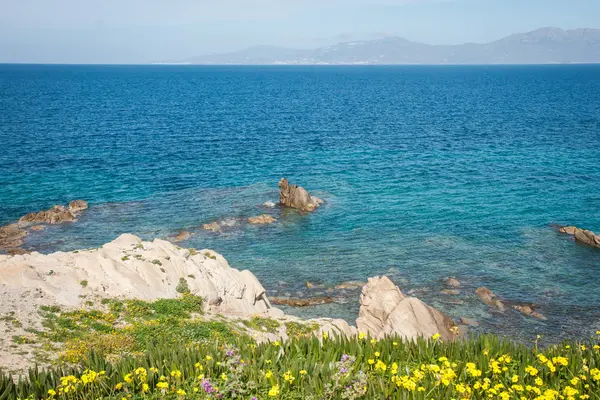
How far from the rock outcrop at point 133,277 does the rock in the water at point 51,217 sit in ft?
74.2

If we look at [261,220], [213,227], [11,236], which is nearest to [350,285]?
[261,220]

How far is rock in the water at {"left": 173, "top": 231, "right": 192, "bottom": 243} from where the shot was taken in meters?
52.0

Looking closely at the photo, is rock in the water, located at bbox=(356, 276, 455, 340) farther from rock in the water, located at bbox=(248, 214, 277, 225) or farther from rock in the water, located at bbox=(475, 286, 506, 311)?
rock in the water, located at bbox=(248, 214, 277, 225)

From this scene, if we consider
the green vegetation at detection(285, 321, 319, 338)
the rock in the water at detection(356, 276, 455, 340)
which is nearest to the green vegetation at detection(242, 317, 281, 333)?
the green vegetation at detection(285, 321, 319, 338)

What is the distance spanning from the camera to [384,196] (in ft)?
213

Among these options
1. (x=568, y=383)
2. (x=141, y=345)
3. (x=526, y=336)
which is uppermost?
(x=568, y=383)

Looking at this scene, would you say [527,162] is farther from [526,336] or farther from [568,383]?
[568,383]

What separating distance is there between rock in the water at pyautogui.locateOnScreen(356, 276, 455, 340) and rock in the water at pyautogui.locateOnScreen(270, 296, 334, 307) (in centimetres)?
469

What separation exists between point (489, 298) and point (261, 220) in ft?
81.8

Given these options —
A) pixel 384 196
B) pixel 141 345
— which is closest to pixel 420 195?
pixel 384 196

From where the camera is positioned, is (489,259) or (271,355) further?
(489,259)

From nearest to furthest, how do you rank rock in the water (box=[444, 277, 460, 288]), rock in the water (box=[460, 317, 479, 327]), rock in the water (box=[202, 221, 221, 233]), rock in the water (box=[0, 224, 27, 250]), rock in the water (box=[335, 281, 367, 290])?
rock in the water (box=[460, 317, 479, 327]) → rock in the water (box=[335, 281, 367, 290]) → rock in the water (box=[444, 277, 460, 288]) → rock in the water (box=[0, 224, 27, 250]) → rock in the water (box=[202, 221, 221, 233])

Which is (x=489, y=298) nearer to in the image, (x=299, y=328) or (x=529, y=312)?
(x=529, y=312)

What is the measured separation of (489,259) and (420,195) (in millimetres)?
18707
